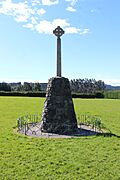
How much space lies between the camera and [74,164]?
468 inches

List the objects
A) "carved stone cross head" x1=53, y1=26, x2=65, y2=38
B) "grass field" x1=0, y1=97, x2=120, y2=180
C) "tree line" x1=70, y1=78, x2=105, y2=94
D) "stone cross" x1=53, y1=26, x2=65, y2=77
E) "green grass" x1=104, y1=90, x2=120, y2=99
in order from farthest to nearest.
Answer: "tree line" x1=70, y1=78, x2=105, y2=94, "green grass" x1=104, y1=90, x2=120, y2=99, "carved stone cross head" x1=53, y1=26, x2=65, y2=38, "stone cross" x1=53, y1=26, x2=65, y2=77, "grass field" x1=0, y1=97, x2=120, y2=180

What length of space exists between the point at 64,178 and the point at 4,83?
116 meters

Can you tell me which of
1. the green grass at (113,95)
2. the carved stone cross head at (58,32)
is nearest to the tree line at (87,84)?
the green grass at (113,95)

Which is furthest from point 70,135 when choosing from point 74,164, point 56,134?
point 74,164

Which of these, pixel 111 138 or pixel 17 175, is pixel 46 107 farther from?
pixel 17 175

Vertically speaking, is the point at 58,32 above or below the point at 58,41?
above

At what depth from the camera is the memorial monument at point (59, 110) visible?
19.6 m

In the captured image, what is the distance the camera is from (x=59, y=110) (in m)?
19.8

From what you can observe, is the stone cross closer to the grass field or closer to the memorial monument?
the memorial monument

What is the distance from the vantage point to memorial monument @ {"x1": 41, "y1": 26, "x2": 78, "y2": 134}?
19.6 meters

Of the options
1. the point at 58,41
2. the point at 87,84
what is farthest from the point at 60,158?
the point at 87,84

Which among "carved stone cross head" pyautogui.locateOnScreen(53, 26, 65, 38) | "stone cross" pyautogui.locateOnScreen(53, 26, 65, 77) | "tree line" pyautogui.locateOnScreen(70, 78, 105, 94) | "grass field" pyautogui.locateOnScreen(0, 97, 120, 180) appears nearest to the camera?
"grass field" pyautogui.locateOnScreen(0, 97, 120, 180)

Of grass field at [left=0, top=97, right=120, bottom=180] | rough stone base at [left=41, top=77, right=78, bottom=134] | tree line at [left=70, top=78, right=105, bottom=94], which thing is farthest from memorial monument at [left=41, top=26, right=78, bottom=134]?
tree line at [left=70, top=78, right=105, bottom=94]

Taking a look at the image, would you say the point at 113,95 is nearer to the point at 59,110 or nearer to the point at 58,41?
the point at 58,41
